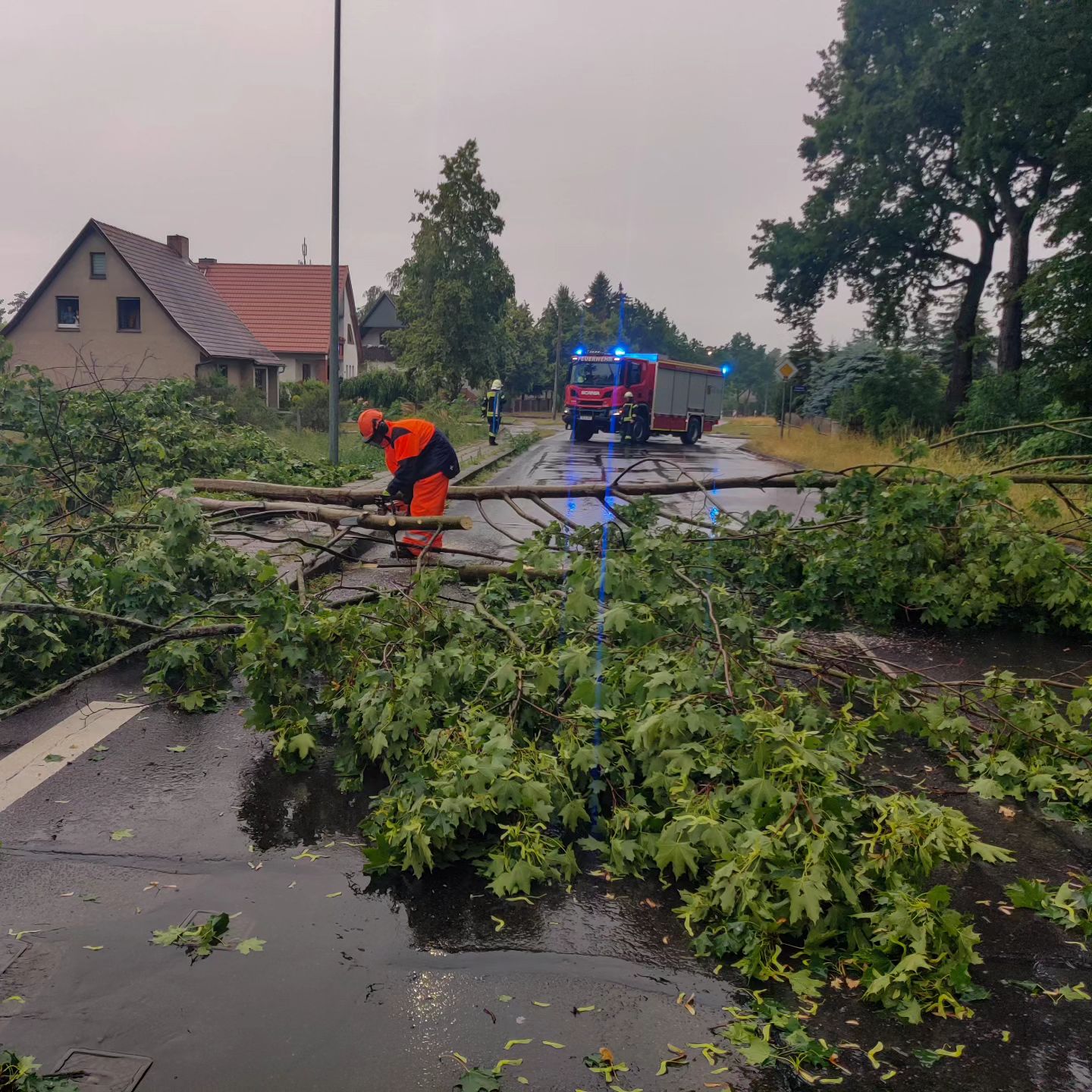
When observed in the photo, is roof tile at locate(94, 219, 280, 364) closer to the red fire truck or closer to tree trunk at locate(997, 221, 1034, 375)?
the red fire truck

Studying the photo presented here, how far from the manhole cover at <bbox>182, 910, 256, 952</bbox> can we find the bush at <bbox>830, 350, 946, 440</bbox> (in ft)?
86.4

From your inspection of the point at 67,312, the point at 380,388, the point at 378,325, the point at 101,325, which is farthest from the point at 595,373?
the point at 378,325

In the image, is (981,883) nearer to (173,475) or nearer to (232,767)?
(232,767)

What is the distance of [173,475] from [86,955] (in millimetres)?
8985

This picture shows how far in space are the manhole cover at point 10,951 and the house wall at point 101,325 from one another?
35.6 meters

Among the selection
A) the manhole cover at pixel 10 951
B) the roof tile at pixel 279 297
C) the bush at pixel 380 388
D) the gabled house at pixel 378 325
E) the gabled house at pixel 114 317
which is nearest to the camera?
the manhole cover at pixel 10 951

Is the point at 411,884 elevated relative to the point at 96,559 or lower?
lower

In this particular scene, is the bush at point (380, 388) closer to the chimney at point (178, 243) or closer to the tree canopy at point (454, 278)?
the tree canopy at point (454, 278)

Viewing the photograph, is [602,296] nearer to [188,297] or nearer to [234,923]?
[188,297]

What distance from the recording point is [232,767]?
15.2 ft

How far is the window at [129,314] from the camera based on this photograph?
36.8 metres

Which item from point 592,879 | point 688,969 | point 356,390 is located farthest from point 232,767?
point 356,390

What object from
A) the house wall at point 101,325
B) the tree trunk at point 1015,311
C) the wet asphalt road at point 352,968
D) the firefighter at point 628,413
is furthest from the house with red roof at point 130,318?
the wet asphalt road at point 352,968

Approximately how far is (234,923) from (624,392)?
30567 millimetres
